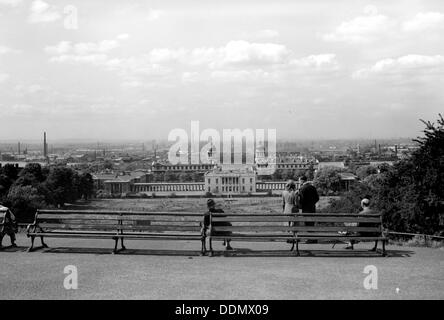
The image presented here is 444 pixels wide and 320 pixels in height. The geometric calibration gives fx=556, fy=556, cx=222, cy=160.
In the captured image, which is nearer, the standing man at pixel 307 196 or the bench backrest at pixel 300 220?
the bench backrest at pixel 300 220

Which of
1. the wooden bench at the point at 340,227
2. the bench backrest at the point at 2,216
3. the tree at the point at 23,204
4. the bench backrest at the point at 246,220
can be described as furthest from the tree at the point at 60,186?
the wooden bench at the point at 340,227

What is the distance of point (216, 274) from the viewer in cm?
848

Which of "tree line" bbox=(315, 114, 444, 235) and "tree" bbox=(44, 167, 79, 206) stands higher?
"tree line" bbox=(315, 114, 444, 235)

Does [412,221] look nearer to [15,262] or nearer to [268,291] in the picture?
[268,291]

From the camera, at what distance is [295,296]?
720cm

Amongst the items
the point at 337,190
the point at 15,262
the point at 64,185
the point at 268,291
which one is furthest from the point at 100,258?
the point at 337,190

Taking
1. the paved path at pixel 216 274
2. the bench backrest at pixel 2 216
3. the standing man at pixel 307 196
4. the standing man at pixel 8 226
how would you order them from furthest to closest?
the standing man at pixel 307 196 < the bench backrest at pixel 2 216 < the standing man at pixel 8 226 < the paved path at pixel 216 274

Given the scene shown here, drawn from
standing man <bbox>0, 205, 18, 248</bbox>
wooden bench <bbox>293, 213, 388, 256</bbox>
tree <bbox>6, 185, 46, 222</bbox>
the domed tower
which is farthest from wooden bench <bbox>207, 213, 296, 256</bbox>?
the domed tower

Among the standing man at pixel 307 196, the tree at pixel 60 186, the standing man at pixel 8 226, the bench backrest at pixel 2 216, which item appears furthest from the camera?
the tree at pixel 60 186

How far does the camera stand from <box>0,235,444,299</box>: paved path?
734 centimetres

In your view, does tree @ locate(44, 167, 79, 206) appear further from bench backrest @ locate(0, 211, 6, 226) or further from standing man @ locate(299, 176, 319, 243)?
standing man @ locate(299, 176, 319, 243)

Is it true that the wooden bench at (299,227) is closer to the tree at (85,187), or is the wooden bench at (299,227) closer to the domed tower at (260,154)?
the tree at (85,187)

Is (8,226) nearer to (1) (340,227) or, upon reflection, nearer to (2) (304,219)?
(2) (304,219)

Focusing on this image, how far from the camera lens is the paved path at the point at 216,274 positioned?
7344 millimetres
